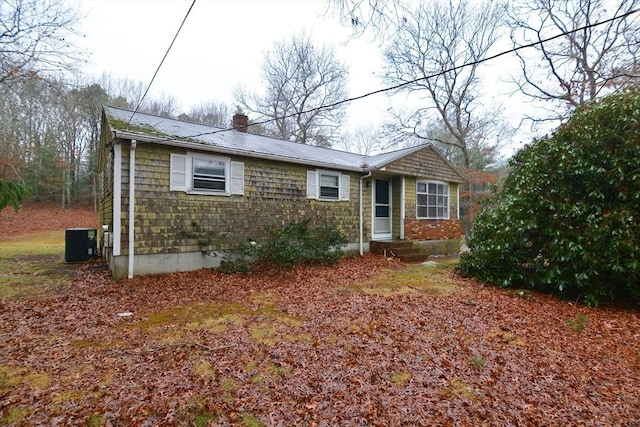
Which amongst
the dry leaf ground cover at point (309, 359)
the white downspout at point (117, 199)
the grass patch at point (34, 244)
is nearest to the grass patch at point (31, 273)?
the grass patch at point (34, 244)

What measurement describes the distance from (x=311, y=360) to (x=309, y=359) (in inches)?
1.3

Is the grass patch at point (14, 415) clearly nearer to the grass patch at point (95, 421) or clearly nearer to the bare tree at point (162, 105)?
the grass patch at point (95, 421)

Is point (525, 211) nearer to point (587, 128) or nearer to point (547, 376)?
point (587, 128)

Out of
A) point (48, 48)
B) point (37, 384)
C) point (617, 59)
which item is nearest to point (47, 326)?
point (37, 384)

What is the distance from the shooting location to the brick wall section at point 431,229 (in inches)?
461

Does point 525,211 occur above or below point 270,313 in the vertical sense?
above

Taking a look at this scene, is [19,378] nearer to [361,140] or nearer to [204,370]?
[204,370]

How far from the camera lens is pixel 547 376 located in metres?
3.01

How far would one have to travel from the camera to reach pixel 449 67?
59.6ft

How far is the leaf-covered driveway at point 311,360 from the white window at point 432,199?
698cm

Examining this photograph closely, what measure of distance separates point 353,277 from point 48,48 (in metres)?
11.7

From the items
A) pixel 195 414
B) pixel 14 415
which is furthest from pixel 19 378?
pixel 195 414

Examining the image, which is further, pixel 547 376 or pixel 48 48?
pixel 48 48

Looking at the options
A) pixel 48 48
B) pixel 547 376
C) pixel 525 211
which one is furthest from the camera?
pixel 48 48
